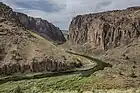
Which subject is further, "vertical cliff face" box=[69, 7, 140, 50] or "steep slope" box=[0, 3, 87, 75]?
"vertical cliff face" box=[69, 7, 140, 50]

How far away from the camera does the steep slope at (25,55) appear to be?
108 meters

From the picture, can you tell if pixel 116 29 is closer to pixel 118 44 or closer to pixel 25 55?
pixel 118 44

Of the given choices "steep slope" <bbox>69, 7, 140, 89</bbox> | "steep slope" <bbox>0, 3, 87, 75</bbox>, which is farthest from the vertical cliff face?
"steep slope" <bbox>0, 3, 87, 75</bbox>

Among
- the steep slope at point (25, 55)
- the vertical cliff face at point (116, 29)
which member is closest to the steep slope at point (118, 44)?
the vertical cliff face at point (116, 29)

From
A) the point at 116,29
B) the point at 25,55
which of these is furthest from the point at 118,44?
the point at 25,55

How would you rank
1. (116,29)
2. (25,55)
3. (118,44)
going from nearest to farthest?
(25,55) → (118,44) → (116,29)

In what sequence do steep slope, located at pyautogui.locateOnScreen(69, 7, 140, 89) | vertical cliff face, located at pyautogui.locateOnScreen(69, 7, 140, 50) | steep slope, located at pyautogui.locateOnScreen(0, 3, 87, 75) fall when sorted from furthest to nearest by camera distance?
vertical cliff face, located at pyautogui.locateOnScreen(69, 7, 140, 50) → steep slope, located at pyautogui.locateOnScreen(0, 3, 87, 75) → steep slope, located at pyautogui.locateOnScreen(69, 7, 140, 89)

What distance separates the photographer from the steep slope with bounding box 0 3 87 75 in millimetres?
107550

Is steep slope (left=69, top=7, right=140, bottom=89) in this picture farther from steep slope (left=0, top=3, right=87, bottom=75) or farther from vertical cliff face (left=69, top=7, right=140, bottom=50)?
A: steep slope (left=0, top=3, right=87, bottom=75)

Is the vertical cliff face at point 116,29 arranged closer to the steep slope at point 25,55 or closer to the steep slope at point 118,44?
the steep slope at point 118,44

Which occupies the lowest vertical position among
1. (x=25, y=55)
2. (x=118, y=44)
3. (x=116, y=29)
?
(x=118, y=44)

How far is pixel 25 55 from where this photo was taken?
375 ft

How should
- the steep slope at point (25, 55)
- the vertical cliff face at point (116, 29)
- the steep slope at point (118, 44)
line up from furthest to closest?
the vertical cliff face at point (116, 29)
the steep slope at point (25, 55)
the steep slope at point (118, 44)

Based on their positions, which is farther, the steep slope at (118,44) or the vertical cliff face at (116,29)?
the vertical cliff face at (116,29)
